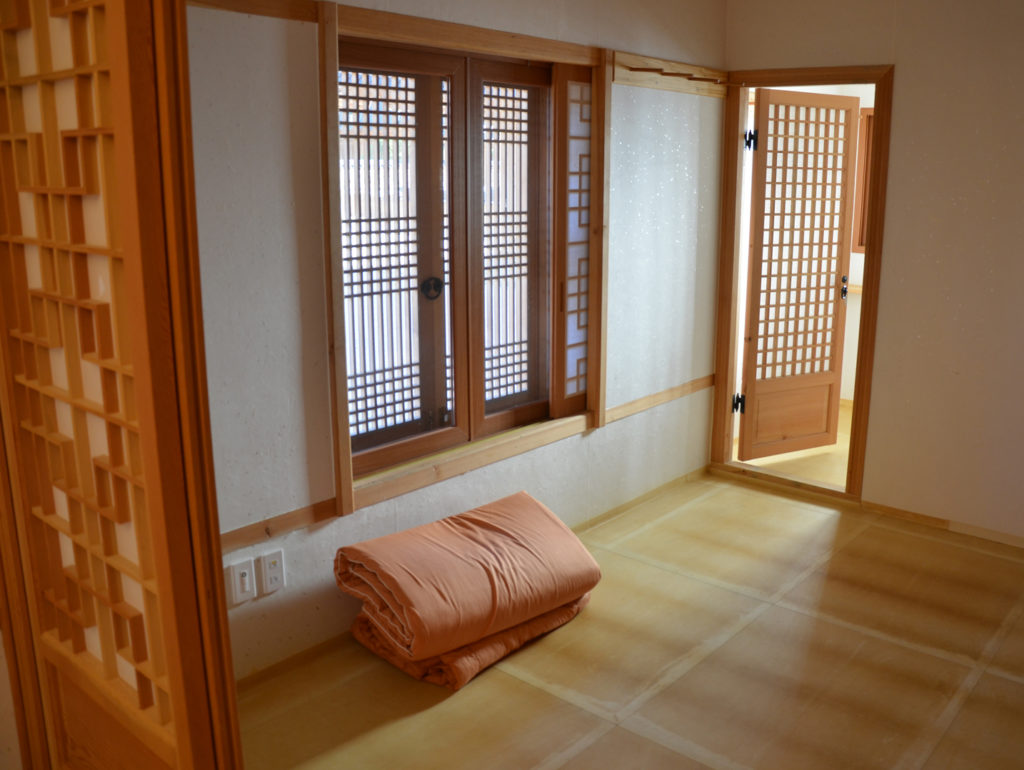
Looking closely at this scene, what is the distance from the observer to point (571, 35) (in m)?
3.65

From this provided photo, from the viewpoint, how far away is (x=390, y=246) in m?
3.21

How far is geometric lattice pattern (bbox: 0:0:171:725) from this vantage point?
161cm

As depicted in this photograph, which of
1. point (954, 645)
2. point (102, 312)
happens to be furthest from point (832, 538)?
point (102, 312)

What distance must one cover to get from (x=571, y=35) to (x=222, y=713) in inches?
113

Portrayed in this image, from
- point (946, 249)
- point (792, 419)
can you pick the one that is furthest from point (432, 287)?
point (792, 419)

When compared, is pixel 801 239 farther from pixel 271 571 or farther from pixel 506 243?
pixel 271 571

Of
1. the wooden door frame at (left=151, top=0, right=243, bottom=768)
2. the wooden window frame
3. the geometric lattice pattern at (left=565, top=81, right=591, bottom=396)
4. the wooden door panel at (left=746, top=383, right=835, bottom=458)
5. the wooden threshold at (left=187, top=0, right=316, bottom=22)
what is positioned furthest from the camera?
the wooden door panel at (left=746, top=383, right=835, bottom=458)

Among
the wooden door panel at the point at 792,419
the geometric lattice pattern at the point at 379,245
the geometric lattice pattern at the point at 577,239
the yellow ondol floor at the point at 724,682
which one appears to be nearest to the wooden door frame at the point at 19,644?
the yellow ondol floor at the point at 724,682

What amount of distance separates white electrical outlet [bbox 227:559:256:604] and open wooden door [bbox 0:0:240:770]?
2.29ft

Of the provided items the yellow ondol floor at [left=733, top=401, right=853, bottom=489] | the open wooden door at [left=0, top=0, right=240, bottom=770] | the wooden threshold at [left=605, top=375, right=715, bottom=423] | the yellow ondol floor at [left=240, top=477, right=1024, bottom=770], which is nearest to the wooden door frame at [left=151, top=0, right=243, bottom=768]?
the open wooden door at [left=0, top=0, right=240, bottom=770]

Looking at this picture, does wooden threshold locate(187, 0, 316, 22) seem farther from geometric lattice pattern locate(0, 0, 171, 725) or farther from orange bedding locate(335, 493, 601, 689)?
orange bedding locate(335, 493, 601, 689)

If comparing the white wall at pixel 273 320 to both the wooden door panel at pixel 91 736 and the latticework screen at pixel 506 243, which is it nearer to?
the latticework screen at pixel 506 243

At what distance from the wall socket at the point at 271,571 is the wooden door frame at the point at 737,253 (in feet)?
8.84

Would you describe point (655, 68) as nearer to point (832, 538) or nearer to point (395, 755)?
point (832, 538)
